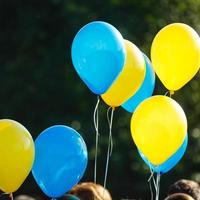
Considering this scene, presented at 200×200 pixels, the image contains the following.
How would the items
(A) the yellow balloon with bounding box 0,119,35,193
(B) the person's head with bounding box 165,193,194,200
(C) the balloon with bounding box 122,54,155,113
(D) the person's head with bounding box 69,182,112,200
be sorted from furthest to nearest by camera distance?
(C) the balloon with bounding box 122,54,155,113
(D) the person's head with bounding box 69,182,112,200
(B) the person's head with bounding box 165,193,194,200
(A) the yellow balloon with bounding box 0,119,35,193

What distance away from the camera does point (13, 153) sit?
17.5 ft

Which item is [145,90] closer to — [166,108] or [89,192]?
[166,108]

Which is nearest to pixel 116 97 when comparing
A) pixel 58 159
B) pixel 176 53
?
pixel 176 53

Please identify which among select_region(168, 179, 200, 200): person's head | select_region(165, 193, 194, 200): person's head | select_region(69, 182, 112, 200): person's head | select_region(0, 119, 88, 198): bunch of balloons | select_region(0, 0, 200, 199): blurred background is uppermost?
select_region(0, 119, 88, 198): bunch of balloons

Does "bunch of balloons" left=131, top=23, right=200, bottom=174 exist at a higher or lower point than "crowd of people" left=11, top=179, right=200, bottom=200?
higher

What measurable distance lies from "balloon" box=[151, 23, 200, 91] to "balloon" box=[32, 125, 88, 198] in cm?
81

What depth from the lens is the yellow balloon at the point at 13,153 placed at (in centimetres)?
530

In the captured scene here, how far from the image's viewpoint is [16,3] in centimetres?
1162

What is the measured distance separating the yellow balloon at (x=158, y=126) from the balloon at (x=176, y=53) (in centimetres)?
28

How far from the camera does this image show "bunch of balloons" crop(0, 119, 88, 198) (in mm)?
5348

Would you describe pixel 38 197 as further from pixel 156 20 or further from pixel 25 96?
pixel 156 20

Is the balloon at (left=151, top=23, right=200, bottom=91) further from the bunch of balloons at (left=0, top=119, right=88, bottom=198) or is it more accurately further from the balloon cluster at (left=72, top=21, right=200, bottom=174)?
the bunch of balloons at (left=0, top=119, right=88, bottom=198)

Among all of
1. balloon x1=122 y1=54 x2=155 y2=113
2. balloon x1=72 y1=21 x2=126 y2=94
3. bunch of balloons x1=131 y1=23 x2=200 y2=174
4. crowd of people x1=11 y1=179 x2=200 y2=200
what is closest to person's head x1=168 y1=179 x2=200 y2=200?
crowd of people x1=11 y1=179 x2=200 y2=200

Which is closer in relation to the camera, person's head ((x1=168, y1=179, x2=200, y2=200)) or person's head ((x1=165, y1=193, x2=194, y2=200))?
person's head ((x1=165, y1=193, x2=194, y2=200))
